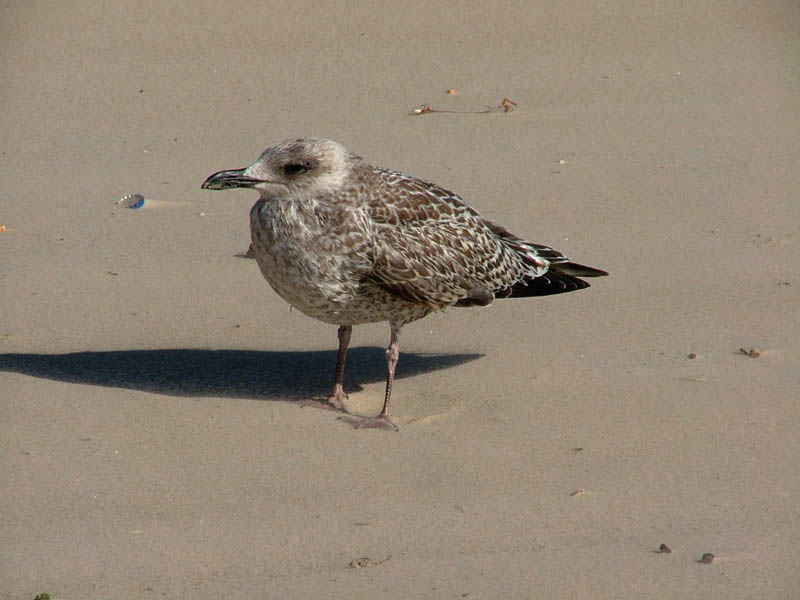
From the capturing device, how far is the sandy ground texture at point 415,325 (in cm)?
526

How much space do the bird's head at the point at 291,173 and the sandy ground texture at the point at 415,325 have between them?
46.0 inches

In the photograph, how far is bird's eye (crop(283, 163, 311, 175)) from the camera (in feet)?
20.6

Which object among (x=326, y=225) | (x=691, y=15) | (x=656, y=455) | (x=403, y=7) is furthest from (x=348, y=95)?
(x=656, y=455)

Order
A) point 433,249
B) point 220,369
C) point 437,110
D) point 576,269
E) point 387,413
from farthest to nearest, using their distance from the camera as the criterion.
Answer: point 437,110, point 576,269, point 220,369, point 433,249, point 387,413

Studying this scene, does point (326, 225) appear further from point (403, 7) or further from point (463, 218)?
point (403, 7)

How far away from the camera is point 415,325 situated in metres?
7.61

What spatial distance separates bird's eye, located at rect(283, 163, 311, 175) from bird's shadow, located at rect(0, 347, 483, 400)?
124 centimetres

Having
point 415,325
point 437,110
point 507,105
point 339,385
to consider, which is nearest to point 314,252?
point 339,385

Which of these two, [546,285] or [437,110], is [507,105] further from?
[546,285]

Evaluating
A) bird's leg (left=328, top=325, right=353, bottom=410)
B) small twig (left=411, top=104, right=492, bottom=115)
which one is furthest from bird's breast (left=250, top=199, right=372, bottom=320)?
small twig (left=411, top=104, right=492, bottom=115)

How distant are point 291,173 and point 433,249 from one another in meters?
0.87

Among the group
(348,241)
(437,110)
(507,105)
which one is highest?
(348,241)

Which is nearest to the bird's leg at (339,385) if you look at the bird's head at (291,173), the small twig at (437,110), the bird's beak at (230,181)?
the bird's head at (291,173)

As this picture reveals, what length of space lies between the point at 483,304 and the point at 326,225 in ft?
3.80
